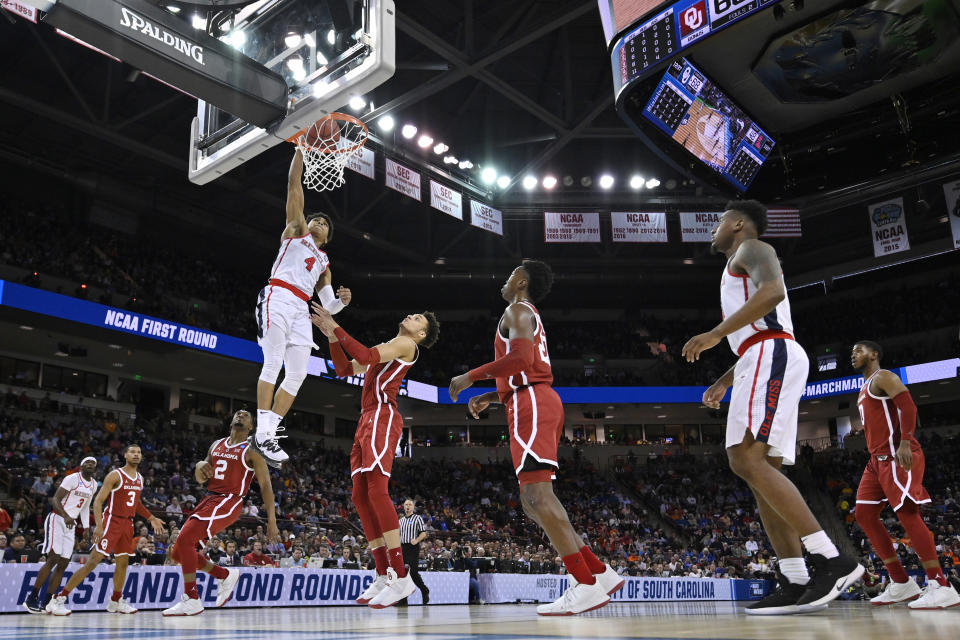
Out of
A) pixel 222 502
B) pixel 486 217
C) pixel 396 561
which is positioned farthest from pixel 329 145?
pixel 486 217

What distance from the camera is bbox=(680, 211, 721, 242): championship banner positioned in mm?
22672

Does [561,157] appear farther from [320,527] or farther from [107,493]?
[107,493]

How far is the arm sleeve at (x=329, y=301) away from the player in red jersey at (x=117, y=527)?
12.4 ft

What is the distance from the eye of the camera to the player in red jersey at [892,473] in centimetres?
625

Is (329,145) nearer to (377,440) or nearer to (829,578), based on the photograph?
(377,440)

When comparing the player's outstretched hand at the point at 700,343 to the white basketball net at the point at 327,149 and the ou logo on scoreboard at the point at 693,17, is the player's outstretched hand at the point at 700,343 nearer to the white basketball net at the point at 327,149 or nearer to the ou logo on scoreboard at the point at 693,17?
the white basketball net at the point at 327,149

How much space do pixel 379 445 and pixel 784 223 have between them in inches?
718

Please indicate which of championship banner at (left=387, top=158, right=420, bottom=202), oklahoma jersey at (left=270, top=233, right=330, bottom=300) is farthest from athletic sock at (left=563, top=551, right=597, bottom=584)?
championship banner at (left=387, top=158, right=420, bottom=202)

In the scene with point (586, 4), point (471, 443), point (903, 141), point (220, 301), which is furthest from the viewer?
point (471, 443)

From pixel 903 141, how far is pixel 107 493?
36.4ft

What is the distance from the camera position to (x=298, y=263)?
6164 millimetres

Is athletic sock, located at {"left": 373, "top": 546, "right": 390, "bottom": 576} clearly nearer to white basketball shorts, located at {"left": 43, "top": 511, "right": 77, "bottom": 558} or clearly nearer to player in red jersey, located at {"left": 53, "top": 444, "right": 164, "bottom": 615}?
player in red jersey, located at {"left": 53, "top": 444, "right": 164, "bottom": 615}

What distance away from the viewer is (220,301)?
25594mm

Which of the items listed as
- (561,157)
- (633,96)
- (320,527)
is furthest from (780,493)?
(561,157)
